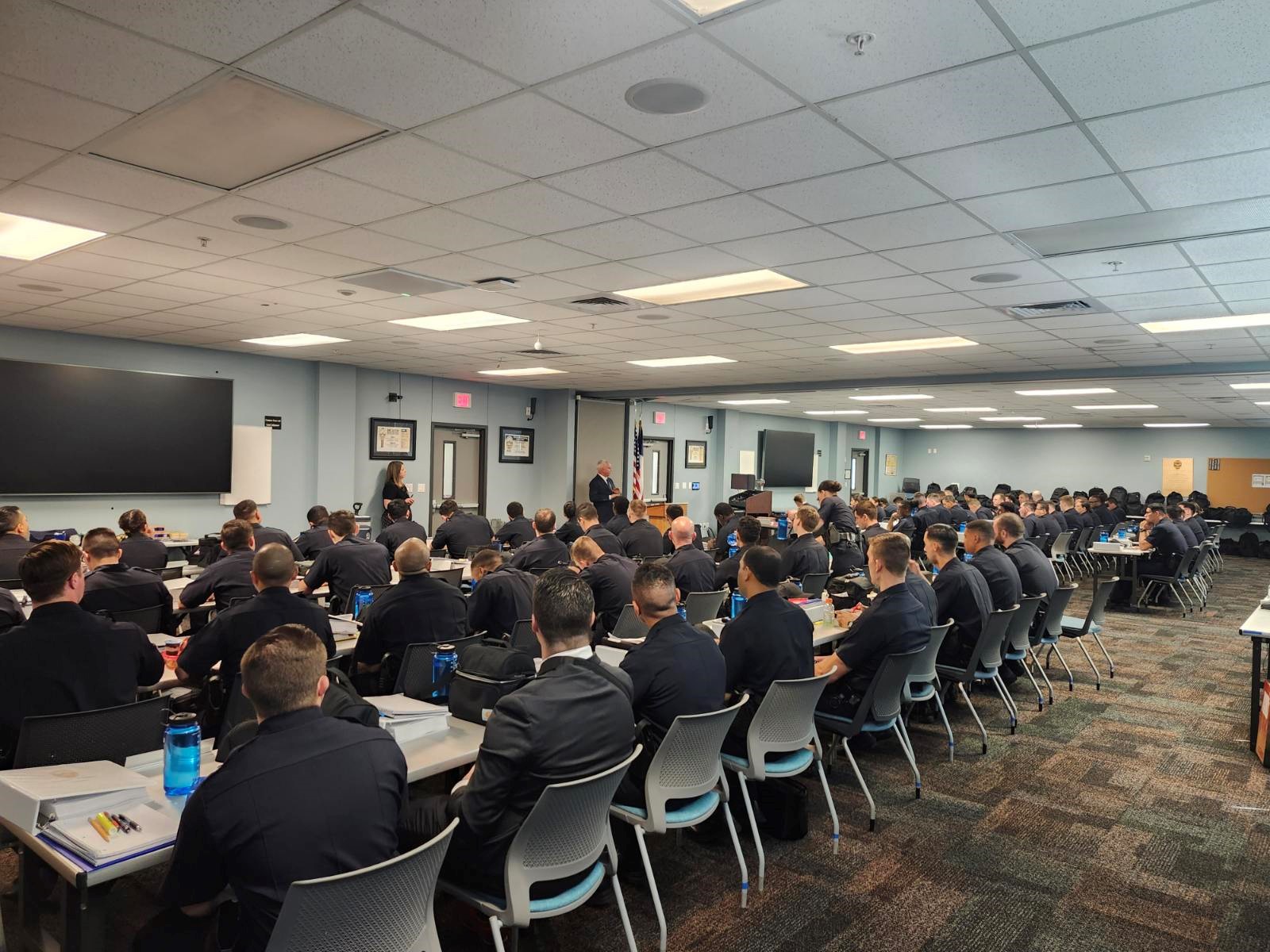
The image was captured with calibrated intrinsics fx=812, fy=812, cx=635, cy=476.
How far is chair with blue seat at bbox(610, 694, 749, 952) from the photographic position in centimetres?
283

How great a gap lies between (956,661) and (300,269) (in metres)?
5.15

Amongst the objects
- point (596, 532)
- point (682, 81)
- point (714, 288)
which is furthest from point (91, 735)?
point (596, 532)

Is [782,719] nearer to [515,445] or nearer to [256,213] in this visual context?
[256,213]

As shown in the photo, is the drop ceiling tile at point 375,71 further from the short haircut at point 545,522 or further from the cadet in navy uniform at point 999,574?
the cadet in navy uniform at point 999,574

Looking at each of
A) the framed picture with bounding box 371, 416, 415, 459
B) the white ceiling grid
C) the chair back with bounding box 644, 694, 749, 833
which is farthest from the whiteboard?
the chair back with bounding box 644, 694, 749, 833

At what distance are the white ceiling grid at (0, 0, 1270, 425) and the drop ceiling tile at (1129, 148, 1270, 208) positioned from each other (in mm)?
14

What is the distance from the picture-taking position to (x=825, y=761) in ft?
14.7

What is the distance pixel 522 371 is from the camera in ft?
37.3

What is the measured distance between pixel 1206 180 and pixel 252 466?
989 cm

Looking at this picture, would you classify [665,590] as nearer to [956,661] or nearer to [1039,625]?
[956,661]

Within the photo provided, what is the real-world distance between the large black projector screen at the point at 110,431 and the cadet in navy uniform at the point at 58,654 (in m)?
6.40

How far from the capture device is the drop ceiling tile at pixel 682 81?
256 centimetres

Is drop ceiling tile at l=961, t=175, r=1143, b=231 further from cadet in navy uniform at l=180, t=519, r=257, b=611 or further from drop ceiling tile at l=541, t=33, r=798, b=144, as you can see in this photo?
cadet in navy uniform at l=180, t=519, r=257, b=611

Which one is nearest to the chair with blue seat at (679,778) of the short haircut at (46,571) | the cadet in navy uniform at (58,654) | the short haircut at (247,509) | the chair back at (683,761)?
the chair back at (683,761)
